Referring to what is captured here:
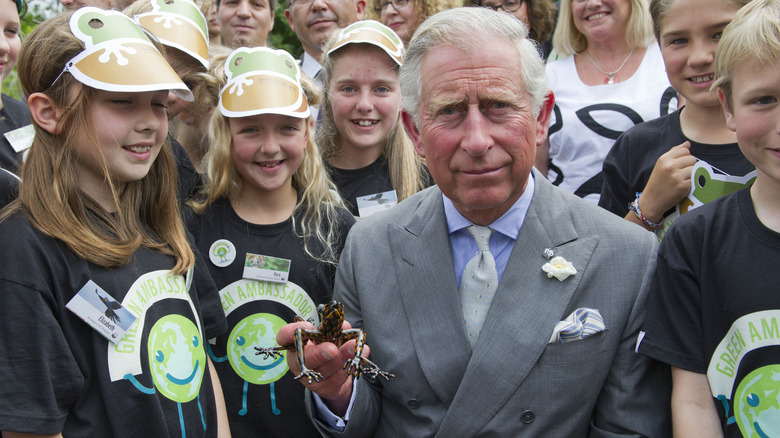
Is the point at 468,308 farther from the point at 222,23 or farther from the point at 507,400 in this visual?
the point at 222,23

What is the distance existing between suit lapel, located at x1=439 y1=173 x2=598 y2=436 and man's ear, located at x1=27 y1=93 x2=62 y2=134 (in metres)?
1.67

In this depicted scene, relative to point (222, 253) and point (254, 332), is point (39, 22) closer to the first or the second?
point (222, 253)

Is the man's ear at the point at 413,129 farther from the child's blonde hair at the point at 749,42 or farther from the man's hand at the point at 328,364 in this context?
the child's blonde hair at the point at 749,42

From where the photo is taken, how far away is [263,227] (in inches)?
131

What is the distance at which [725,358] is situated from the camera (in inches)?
79.0

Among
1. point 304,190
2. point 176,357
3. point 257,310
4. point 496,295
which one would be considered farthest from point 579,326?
point 304,190

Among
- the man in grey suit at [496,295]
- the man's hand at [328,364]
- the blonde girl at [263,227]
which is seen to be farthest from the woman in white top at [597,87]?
the man's hand at [328,364]

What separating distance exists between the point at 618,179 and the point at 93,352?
90.7 inches

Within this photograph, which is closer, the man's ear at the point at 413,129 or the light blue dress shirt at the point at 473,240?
the light blue dress shirt at the point at 473,240

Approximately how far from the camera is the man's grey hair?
7.61ft

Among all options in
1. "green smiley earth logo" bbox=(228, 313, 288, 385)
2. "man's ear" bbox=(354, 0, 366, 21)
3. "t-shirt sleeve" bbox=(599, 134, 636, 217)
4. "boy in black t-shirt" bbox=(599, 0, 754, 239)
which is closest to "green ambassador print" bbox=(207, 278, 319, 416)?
"green smiley earth logo" bbox=(228, 313, 288, 385)

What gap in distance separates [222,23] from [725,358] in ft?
14.5

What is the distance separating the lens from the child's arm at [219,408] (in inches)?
108

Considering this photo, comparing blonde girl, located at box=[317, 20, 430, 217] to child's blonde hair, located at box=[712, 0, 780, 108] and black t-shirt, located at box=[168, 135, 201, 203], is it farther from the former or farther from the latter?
child's blonde hair, located at box=[712, 0, 780, 108]
